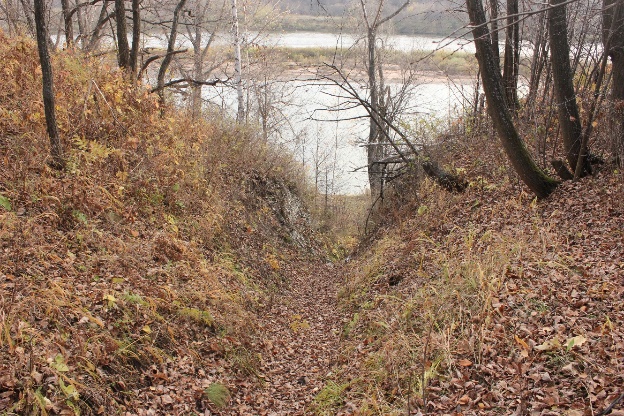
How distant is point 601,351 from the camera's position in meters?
4.32

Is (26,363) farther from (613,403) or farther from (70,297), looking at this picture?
(613,403)

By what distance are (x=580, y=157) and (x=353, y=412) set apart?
572cm

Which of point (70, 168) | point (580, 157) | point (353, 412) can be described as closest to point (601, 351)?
point (353, 412)

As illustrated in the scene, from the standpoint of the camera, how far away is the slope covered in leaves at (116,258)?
4609 millimetres

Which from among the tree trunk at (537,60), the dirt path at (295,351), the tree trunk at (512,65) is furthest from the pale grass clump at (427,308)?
the tree trunk at (512,65)

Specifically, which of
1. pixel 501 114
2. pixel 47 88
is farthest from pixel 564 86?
pixel 47 88

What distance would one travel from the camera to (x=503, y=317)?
5.27m

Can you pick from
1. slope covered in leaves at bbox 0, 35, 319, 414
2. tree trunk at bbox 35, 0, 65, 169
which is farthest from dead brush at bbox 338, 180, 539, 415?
tree trunk at bbox 35, 0, 65, 169

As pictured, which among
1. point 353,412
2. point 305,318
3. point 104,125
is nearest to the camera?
point 353,412

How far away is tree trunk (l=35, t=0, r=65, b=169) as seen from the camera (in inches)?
272

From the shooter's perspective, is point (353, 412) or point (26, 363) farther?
point (353, 412)

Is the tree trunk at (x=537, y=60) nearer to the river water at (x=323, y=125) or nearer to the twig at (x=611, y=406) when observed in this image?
the twig at (x=611, y=406)

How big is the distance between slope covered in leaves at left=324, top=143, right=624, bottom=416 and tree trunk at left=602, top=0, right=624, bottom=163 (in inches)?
21.0

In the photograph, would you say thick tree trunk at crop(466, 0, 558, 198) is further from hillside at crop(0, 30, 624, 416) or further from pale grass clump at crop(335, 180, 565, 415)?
pale grass clump at crop(335, 180, 565, 415)
